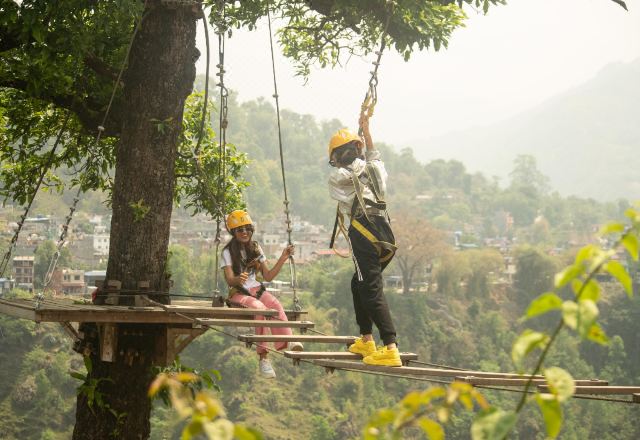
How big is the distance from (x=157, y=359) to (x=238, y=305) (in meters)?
0.63

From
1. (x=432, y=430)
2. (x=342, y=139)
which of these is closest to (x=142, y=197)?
(x=342, y=139)

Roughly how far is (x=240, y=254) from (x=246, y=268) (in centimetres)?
11

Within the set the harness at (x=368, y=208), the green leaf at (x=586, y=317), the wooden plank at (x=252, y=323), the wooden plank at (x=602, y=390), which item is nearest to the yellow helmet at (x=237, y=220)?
the wooden plank at (x=252, y=323)

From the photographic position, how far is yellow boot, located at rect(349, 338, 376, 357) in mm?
4996

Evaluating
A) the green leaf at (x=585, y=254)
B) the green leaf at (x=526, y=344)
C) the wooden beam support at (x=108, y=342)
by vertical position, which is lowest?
the wooden beam support at (x=108, y=342)

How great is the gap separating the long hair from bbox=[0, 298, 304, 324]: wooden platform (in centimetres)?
61

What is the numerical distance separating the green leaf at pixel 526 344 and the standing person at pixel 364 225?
3.67 meters

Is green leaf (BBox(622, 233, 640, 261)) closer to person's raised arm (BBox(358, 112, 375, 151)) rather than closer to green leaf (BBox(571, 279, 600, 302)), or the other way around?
green leaf (BBox(571, 279, 600, 302))

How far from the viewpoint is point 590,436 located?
70.9m

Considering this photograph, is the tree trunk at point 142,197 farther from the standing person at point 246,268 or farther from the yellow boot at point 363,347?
the yellow boot at point 363,347

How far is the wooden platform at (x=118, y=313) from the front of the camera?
5.06 meters

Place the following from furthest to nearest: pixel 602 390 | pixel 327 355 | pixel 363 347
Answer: pixel 363 347, pixel 327 355, pixel 602 390

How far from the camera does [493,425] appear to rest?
1.22 meters

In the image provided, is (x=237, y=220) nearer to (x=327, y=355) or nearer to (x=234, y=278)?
(x=234, y=278)
